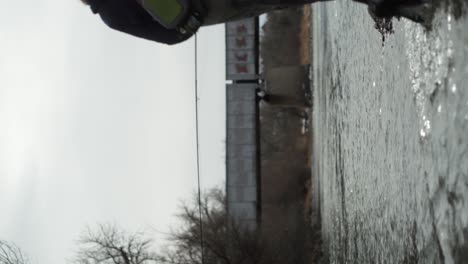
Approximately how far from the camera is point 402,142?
11.6 ft

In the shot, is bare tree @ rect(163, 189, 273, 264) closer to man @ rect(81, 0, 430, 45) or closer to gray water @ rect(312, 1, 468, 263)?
gray water @ rect(312, 1, 468, 263)

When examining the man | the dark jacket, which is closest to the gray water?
the man

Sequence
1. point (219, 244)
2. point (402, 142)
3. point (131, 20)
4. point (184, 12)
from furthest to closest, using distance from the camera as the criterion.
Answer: point (219, 244) → point (402, 142) → point (131, 20) → point (184, 12)

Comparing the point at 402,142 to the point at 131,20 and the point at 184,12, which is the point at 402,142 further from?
the point at 131,20

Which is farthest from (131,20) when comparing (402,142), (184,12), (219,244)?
(219,244)

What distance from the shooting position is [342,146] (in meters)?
7.14

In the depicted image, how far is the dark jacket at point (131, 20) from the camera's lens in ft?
9.57

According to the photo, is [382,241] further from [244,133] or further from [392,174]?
[244,133]

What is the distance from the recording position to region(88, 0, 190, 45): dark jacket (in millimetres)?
2918

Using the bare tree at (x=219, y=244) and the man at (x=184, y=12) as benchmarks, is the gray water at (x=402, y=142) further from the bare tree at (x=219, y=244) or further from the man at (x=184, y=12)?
the bare tree at (x=219, y=244)

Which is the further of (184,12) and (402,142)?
(402,142)

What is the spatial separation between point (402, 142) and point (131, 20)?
6.03 feet

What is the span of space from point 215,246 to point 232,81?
13.8ft

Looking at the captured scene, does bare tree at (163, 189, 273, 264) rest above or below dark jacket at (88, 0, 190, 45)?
below
